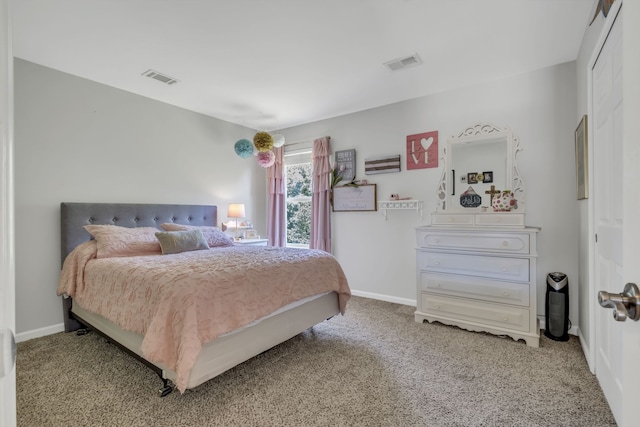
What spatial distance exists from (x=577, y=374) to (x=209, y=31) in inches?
145

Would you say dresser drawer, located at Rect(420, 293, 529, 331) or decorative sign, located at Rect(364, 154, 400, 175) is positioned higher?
decorative sign, located at Rect(364, 154, 400, 175)

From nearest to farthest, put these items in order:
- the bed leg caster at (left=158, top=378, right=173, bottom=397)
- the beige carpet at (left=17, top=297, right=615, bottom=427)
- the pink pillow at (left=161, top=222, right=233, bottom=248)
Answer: the beige carpet at (left=17, top=297, right=615, bottom=427) → the bed leg caster at (left=158, top=378, right=173, bottom=397) → the pink pillow at (left=161, top=222, right=233, bottom=248)

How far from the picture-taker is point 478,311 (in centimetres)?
277

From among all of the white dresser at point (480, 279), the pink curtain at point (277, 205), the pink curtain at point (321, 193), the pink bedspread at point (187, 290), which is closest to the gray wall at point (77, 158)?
the pink bedspread at point (187, 290)

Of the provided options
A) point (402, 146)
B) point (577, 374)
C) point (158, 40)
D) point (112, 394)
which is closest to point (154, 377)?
point (112, 394)

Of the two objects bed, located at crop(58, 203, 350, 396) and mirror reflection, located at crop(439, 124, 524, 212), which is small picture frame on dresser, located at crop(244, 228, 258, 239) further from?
mirror reflection, located at crop(439, 124, 524, 212)

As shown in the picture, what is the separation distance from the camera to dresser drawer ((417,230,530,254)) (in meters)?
2.60

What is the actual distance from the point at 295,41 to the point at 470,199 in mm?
2335

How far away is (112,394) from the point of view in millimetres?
1895

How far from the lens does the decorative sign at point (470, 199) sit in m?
3.12

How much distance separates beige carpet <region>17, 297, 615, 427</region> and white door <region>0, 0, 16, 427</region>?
4.66 feet

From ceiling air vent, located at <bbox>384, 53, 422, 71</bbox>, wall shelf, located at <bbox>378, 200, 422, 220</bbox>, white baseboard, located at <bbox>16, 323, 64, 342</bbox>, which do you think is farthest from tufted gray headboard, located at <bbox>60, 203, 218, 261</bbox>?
ceiling air vent, located at <bbox>384, 53, 422, 71</bbox>

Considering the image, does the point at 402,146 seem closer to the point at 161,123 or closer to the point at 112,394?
the point at 161,123

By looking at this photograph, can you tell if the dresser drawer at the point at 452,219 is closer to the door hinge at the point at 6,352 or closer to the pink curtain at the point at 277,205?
the pink curtain at the point at 277,205
